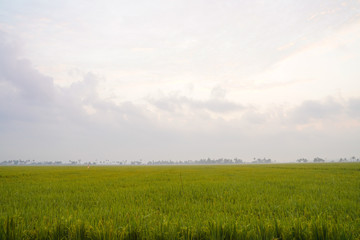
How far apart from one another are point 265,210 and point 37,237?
538 centimetres

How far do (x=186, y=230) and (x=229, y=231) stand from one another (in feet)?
1.99

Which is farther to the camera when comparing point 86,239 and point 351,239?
point 86,239

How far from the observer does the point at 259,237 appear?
2.52 m

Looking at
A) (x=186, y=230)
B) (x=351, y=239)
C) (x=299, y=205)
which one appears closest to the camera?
(x=351, y=239)

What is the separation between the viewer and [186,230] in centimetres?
265

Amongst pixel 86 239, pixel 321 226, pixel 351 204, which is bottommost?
pixel 351 204

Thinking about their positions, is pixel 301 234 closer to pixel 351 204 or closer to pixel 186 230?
pixel 186 230

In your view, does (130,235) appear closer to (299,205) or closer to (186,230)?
(186,230)

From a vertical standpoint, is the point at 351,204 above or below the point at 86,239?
below

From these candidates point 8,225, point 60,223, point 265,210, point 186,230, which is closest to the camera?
point 8,225

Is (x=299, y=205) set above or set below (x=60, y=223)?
below

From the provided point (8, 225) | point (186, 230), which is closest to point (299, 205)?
point (186, 230)

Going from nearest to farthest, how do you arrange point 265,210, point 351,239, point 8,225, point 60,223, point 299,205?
point 351,239
point 8,225
point 60,223
point 265,210
point 299,205

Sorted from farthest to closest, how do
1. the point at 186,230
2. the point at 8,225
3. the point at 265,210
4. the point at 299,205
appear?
the point at 299,205 < the point at 265,210 < the point at 186,230 < the point at 8,225
